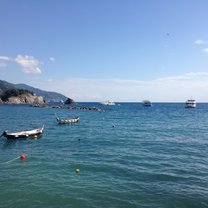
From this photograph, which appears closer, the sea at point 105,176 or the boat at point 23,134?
the sea at point 105,176

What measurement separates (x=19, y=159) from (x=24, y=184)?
9.77m

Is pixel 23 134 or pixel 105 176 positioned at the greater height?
pixel 23 134

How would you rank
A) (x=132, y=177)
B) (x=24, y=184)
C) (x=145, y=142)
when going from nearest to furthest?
(x=24, y=184) → (x=132, y=177) → (x=145, y=142)

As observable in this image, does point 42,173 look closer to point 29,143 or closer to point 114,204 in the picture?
point 114,204

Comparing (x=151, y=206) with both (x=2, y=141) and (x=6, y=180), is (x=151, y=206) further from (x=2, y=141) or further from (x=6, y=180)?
(x=2, y=141)

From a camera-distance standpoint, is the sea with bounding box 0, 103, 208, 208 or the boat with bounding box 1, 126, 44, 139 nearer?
the sea with bounding box 0, 103, 208, 208

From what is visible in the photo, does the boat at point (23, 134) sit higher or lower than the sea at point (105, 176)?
higher

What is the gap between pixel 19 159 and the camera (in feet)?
106

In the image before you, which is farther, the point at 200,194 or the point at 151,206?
the point at 200,194

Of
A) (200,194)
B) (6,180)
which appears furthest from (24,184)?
(200,194)

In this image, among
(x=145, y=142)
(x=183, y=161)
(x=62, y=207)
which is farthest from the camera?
(x=145, y=142)

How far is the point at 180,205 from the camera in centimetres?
1919

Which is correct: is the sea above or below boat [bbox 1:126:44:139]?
below

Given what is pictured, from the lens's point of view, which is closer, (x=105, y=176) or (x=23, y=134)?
(x=105, y=176)
